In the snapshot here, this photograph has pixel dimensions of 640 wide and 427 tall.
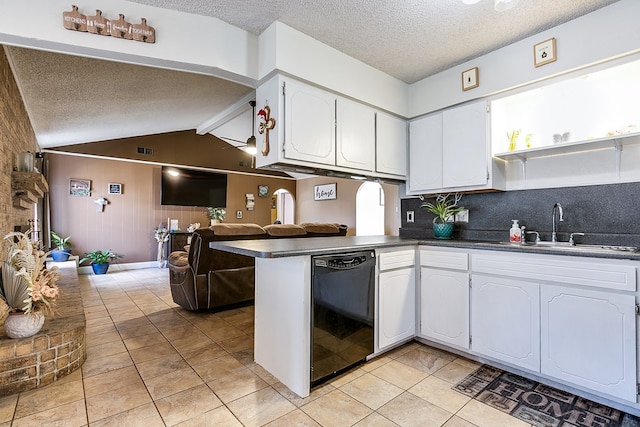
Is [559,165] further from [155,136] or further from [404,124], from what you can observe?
[155,136]

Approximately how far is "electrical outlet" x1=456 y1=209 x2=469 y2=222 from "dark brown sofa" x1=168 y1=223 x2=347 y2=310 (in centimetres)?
183

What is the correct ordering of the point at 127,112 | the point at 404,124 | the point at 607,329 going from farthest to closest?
the point at 127,112
the point at 404,124
the point at 607,329

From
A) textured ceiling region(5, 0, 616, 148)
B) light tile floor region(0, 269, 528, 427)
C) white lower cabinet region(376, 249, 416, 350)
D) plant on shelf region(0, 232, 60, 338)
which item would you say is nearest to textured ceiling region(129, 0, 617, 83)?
textured ceiling region(5, 0, 616, 148)

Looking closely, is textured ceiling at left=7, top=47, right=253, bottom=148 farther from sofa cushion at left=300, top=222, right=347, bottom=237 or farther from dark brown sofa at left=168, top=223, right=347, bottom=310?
sofa cushion at left=300, top=222, right=347, bottom=237

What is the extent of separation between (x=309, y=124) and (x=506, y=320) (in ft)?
6.69

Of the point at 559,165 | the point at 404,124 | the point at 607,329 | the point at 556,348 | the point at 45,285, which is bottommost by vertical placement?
the point at 556,348

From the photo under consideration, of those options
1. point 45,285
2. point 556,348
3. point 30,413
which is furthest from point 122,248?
point 556,348

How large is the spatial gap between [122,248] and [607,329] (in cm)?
741

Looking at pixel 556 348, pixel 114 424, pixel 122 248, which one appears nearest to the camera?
pixel 114 424

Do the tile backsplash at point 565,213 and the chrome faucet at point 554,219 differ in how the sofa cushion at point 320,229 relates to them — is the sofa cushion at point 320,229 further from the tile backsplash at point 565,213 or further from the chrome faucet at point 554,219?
the chrome faucet at point 554,219

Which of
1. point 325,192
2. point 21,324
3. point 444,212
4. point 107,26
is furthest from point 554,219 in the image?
point 325,192

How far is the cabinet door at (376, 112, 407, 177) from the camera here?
10.0ft

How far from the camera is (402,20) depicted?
2273 millimetres

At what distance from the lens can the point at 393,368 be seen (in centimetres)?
224
